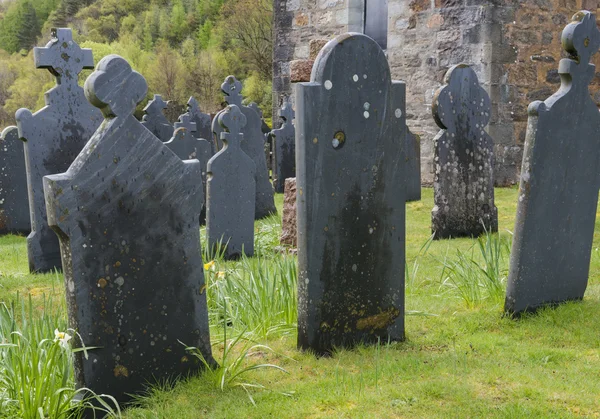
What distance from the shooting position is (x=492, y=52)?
1077 centimetres

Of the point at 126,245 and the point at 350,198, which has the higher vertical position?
the point at 350,198

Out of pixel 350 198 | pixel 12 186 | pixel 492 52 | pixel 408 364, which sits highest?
pixel 492 52

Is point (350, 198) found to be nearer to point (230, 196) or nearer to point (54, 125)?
point (230, 196)

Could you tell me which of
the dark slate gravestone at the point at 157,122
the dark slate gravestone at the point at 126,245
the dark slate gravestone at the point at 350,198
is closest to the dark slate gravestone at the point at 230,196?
the dark slate gravestone at the point at 350,198

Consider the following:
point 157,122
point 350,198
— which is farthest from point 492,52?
point 350,198

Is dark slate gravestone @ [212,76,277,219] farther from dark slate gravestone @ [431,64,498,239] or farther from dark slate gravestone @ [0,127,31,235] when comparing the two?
dark slate gravestone @ [431,64,498,239]

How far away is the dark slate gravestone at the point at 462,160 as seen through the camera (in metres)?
7.18

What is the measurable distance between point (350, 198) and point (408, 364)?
0.88 metres

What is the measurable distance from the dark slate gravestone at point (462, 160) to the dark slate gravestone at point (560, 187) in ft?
8.94

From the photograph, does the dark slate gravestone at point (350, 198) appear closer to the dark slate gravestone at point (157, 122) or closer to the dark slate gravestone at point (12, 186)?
the dark slate gravestone at point (12, 186)

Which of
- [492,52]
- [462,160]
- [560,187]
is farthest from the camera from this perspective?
[492,52]

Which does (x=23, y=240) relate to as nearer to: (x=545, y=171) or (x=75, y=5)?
(x=545, y=171)

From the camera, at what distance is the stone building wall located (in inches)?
426

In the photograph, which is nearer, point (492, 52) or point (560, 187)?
point (560, 187)
